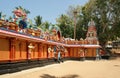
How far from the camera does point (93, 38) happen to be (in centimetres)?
5222

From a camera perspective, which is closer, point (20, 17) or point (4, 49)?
point (4, 49)

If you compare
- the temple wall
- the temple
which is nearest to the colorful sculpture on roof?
the temple

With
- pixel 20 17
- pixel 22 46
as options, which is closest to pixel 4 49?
pixel 22 46

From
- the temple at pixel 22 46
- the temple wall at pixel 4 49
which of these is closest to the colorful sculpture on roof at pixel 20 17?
the temple at pixel 22 46

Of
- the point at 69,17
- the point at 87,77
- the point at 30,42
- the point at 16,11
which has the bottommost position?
the point at 87,77

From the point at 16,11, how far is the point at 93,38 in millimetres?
29199

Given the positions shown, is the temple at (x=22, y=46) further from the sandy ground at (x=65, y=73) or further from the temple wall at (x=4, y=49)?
the sandy ground at (x=65, y=73)

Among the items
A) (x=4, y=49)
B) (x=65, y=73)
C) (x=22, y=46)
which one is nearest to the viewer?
(x=4, y=49)

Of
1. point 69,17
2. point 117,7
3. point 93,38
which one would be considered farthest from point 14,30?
point 69,17

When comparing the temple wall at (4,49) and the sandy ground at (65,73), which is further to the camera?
the sandy ground at (65,73)

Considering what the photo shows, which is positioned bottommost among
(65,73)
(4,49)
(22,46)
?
(65,73)

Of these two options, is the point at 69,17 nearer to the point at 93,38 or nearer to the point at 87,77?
the point at 93,38

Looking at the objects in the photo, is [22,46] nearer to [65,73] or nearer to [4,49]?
[4,49]

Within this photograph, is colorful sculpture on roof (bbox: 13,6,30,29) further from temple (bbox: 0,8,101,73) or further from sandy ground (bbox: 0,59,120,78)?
sandy ground (bbox: 0,59,120,78)
